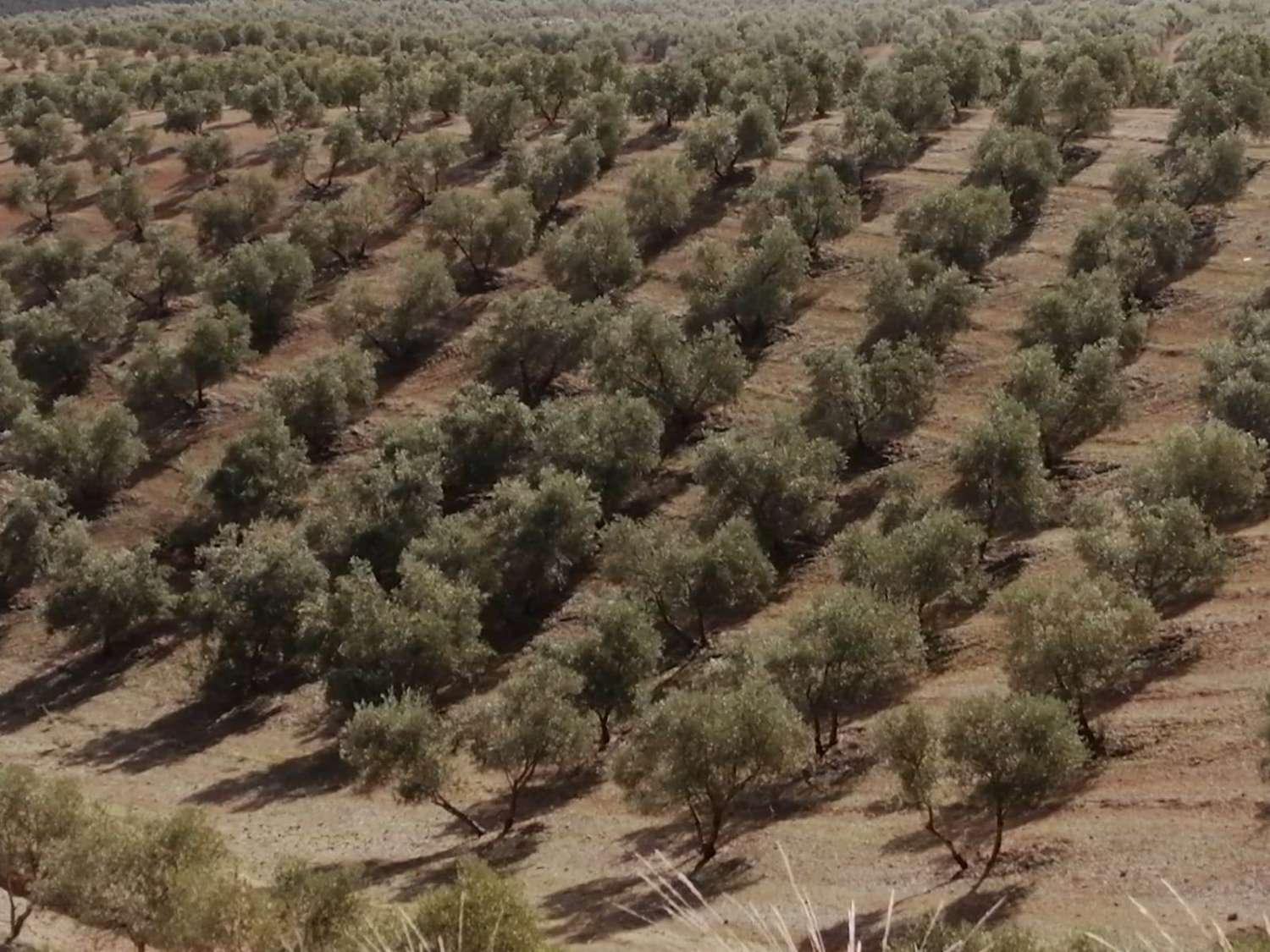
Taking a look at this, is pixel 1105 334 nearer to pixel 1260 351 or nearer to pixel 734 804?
pixel 1260 351

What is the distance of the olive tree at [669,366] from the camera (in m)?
76.9

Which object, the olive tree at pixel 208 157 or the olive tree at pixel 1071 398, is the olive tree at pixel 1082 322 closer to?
the olive tree at pixel 1071 398

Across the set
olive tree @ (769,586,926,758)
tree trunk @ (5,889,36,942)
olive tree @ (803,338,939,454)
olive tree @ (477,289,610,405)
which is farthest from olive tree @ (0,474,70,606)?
olive tree @ (769,586,926,758)

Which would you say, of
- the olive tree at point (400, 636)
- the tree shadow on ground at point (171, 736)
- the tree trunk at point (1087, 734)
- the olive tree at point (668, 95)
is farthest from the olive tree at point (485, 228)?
the tree trunk at point (1087, 734)

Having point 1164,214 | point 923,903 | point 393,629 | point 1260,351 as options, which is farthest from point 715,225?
point 923,903

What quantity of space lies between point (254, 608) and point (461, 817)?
785 inches

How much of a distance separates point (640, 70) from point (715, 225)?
31.9 m

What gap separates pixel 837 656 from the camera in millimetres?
48344

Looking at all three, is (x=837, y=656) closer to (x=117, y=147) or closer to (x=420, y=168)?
(x=420, y=168)

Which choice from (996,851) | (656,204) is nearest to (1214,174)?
(656,204)

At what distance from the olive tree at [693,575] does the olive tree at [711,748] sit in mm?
14646

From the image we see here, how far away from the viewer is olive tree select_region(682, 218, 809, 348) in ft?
277

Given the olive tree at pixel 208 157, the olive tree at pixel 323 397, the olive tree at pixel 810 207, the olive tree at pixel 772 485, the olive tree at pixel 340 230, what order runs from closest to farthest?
the olive tree at pixel 772 485
the olive tree at pixel 323 397
the olive tree at pixel 810 207
the olive tree at pixel 340 230
the olive tree at pixel 208 157

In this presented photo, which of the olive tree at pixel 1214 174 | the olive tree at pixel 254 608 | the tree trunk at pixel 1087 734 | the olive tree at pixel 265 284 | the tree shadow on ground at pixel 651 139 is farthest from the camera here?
the tree shadow on ground at pixel 651 139
